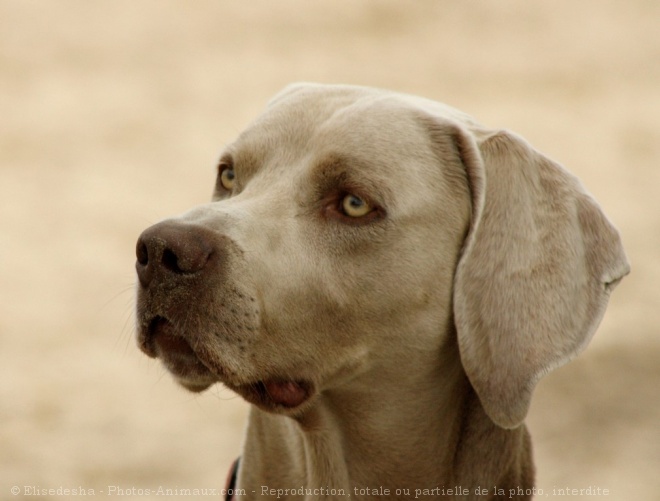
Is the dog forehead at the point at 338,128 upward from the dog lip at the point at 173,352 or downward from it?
upward

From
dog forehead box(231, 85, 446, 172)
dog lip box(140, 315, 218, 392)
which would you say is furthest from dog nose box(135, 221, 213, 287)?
dog forehead box(231, 85, 446, 172)

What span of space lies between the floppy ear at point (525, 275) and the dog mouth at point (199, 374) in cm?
50

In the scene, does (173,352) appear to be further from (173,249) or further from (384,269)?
(384,269)

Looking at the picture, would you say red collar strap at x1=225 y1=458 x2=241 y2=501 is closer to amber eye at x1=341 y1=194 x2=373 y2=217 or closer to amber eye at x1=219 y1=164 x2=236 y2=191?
amber eye at x1=219 y1=164 x2=236 y2=191

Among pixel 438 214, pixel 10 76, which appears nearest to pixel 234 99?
pixel 10 76

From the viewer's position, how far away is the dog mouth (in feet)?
10.00

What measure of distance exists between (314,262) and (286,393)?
Answer: 1.25 ft

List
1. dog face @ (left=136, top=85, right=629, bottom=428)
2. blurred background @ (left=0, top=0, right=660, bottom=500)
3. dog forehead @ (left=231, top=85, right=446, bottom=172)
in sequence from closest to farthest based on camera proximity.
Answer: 1. dog face @ (left=136, top=85, right=629, bottom=428)
2. dog forehead @ (left=231, top=85, right=446, bottom=172)
3. blurred background @ (left=0, top=0, right=660, bottom=500)

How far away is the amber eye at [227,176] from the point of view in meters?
3.60

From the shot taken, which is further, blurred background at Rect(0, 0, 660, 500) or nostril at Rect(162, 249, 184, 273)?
blurred background at Rect(0, 0, 660, 500)

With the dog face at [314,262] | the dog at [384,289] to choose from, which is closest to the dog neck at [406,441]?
the dog at [384,289]

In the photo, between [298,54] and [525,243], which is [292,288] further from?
[298,54]

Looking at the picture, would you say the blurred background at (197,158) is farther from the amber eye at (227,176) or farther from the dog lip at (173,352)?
the dog lip at (173,352)

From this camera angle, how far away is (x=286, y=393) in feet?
10.4
